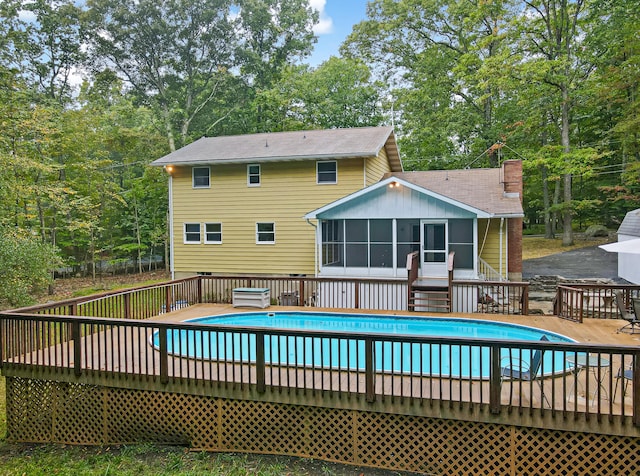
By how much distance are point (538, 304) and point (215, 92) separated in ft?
76.8

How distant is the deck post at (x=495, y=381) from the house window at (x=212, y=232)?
1306 centimetres

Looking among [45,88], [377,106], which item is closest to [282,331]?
[377,106]

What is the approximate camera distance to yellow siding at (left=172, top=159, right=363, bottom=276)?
15.0m

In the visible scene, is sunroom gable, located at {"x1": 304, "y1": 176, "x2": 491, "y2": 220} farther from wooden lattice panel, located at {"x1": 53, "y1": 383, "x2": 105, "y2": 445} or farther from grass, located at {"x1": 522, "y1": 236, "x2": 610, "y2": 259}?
grass, located at {"x1": 522, "y1": 236, "x2": 610, "y2": 259}

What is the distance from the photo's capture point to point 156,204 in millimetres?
23922

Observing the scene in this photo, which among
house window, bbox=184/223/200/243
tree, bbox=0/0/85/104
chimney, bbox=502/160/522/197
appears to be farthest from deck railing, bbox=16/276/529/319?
tree, bbox=0/0/85/104

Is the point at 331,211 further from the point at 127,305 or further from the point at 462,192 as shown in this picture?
the point at 127,305

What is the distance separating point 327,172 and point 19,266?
9807 mm

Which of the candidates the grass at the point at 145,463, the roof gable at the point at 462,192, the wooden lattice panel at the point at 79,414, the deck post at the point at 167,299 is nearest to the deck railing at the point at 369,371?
the wooden lattice panel at the point at 79,414

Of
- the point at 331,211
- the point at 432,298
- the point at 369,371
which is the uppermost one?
the point at 331,211

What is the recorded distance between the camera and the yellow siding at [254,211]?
14992 mm

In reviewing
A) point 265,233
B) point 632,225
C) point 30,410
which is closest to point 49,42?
point 265,233

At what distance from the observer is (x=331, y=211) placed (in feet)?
42.6

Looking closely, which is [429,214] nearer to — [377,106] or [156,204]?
[377,106]
